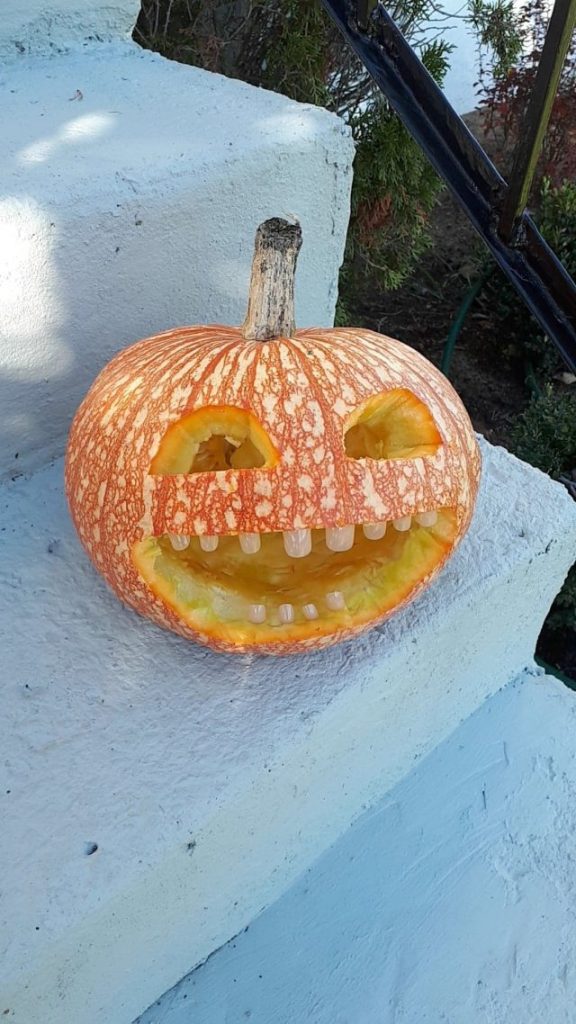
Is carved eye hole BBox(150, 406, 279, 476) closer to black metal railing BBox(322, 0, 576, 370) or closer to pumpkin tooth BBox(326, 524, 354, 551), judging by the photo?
pumpkin tooth BBox(326, 524, 354, 551)

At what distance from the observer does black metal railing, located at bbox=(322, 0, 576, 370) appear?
1.32 meters

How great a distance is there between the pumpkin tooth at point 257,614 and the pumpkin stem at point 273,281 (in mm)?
329

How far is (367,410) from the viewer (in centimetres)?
101

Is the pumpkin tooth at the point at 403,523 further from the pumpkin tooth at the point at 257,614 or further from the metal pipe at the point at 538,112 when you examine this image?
the metal pipe at the point at 538,112

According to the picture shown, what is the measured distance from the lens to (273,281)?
1.06 meters

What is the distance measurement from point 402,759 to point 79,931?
23.1 inches

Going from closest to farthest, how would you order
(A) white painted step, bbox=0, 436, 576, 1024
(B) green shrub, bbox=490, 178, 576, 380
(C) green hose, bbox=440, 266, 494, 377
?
(A) white painted step, bbox=0, 436, 576, 1024, (B) green shrub, bbox=490, 178, 576, 380, (C) green hose, bbox=440, 266, 494, 377

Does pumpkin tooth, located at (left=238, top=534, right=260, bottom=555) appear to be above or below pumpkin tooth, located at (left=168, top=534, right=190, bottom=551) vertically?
above

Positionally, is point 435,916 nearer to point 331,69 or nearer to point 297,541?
point 297,541

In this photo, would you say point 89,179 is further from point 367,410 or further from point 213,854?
point 213,854

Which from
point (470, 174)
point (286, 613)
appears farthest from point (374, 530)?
point (470, 174)

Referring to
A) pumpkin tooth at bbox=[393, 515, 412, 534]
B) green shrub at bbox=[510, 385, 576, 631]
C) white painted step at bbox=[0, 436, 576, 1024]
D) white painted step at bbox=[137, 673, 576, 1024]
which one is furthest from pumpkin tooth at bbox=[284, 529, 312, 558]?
green shrub at bbox=[510, 385, 576, 631]

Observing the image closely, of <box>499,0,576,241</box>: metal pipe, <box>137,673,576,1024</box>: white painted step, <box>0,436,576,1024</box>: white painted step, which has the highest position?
<box>499,0,576,241</box>: metal pipe

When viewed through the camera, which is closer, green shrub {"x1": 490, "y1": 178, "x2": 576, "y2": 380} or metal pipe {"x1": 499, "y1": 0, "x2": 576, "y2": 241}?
metal pipe {"x1": 499, "y1": 0, "x2": 576, "y2": 241}
